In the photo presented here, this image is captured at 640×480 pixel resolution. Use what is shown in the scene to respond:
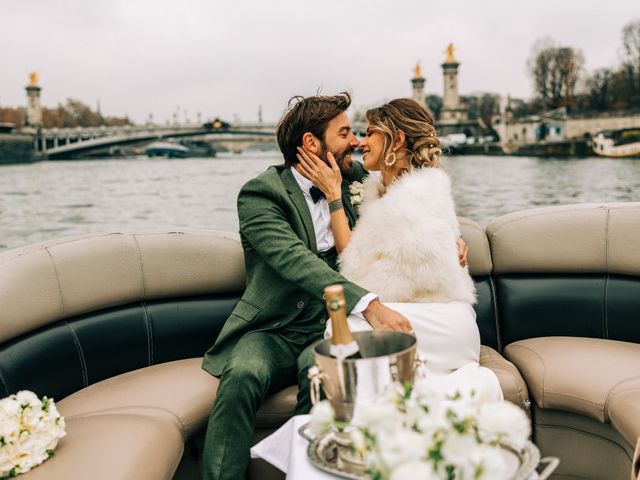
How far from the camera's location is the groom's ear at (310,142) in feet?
6.89

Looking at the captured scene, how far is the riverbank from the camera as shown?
3703 centimetres

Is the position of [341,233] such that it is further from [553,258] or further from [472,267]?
[553,258]

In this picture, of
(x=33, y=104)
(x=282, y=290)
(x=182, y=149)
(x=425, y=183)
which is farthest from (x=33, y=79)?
(x=425, y=183)

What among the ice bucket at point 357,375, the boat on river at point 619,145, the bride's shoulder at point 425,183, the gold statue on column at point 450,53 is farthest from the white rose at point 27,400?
the gold statue on column at point 450,53

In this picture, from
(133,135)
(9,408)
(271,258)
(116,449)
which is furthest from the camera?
(133,135)

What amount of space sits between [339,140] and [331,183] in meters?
0.16

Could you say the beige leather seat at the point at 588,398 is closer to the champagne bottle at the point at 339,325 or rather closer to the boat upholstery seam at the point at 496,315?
the boat upholstery seam at the point at 496,315

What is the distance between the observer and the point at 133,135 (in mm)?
35000

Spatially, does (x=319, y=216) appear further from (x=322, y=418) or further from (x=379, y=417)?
(x=379, y=417)

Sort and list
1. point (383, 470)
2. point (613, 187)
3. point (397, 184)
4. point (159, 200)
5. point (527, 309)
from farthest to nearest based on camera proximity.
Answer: point (159, 200) < point (613, 187) < point (527, 309) < point (397, 184) < point (383, 470)

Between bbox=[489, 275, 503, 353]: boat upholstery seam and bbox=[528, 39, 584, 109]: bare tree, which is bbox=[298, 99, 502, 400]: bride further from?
bbox=[528, 39, 584, 109]: bare tree

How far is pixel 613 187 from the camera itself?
18234 millimetres

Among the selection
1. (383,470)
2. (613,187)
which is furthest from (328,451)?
(613,187)

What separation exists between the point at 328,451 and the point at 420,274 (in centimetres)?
72
